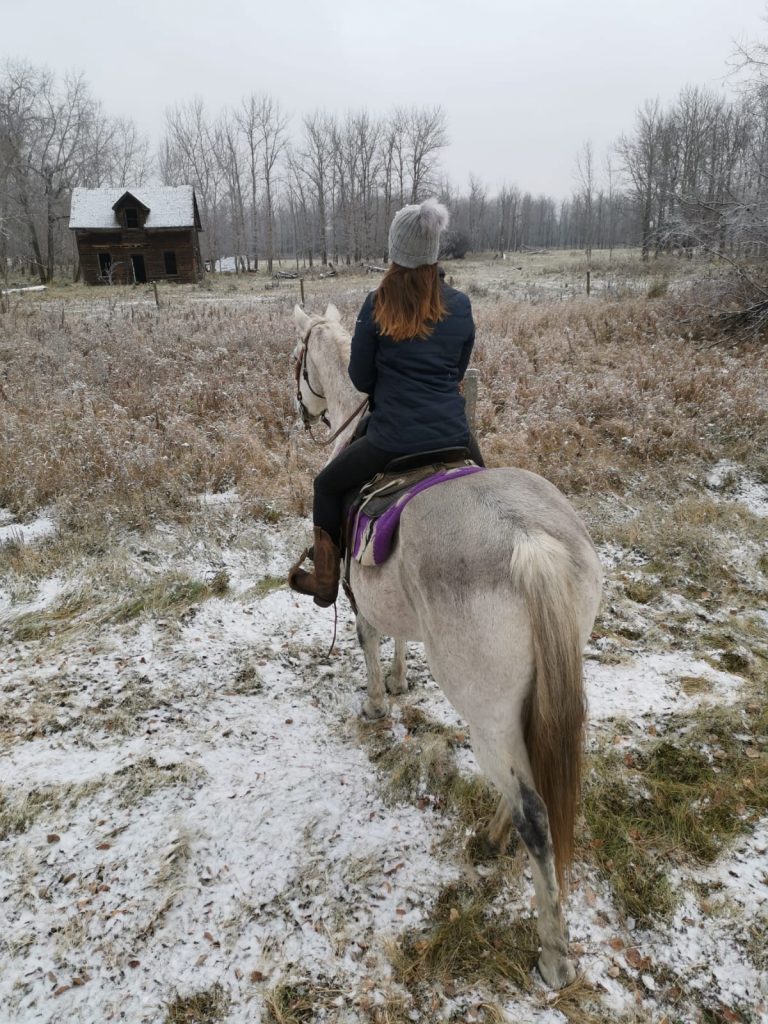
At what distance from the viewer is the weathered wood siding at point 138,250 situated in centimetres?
3700

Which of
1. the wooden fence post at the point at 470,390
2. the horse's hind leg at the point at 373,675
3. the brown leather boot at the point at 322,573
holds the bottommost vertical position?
the horse's hind leg at the point at 373,675

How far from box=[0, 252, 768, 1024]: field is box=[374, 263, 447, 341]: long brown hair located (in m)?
2.63

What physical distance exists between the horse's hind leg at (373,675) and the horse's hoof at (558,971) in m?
1.78

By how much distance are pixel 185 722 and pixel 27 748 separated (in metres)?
0.97

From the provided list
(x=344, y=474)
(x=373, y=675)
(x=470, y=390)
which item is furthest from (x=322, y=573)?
(x=470, y=390)

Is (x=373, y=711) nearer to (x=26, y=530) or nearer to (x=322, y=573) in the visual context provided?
(x=322, y=573)

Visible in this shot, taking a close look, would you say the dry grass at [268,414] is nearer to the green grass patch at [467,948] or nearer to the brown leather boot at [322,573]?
the brown leather boot at [322,573]

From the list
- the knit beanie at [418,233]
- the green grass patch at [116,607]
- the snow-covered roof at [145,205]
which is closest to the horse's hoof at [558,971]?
the knit beanie at [418,233]

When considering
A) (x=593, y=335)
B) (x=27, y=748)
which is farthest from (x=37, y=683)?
(x=593, y=335)

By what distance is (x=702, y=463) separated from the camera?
24.1 feet

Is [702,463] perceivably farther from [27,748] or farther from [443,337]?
[27,748]

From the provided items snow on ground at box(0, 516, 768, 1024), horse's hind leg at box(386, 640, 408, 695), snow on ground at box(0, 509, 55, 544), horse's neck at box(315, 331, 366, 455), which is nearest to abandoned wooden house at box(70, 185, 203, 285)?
snow on ground at box(0, 509, 55, 544)

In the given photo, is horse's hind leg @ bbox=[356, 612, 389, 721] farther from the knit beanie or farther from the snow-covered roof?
the snow-covered roof

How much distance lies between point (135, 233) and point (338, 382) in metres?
42.1
